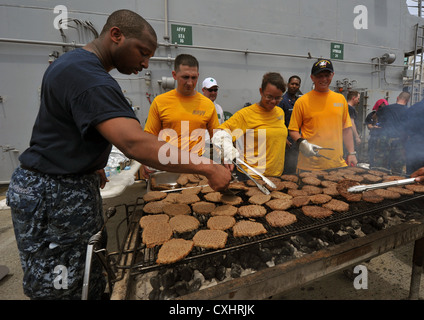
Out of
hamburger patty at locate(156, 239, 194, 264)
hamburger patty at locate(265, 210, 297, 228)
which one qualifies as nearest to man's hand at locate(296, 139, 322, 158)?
hamburger patty at locate(265, 210, 297, 228)

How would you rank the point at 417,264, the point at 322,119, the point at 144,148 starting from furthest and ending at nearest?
the point at 322,119, the point at 417,264, the point at 144,148

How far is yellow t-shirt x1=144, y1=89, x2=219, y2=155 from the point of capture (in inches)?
119

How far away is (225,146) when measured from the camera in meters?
2.71

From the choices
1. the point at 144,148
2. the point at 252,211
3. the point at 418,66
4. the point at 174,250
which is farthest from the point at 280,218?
the point at 418,66

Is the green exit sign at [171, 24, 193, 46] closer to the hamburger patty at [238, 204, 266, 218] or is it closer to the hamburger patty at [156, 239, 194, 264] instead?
the hamburger patty at [238, 204, 266, 218]

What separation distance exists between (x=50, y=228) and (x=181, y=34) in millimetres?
6818

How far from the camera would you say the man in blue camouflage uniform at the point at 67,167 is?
52.1 inches

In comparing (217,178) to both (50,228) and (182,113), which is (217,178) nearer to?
(50,228)

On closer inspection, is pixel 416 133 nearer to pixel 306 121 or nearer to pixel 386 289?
pixel 306 121

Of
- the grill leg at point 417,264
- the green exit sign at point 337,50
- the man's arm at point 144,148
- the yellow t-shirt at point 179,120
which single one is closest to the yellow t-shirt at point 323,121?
the grill leg at point 417,264

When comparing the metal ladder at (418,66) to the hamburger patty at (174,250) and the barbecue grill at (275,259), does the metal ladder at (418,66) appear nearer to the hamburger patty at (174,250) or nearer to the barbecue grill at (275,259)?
the barbecue grill at (275,259)

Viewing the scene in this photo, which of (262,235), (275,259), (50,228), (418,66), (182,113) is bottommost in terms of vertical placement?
(275,259)
